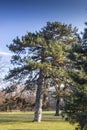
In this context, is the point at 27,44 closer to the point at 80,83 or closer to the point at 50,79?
the point at 50,79

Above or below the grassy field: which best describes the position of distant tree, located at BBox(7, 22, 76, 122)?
above

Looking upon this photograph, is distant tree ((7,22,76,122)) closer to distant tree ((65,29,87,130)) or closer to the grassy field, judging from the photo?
the grassy field

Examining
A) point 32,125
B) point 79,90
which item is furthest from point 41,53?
point 79,90

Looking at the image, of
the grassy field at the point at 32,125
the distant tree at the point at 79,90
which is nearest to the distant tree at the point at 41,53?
the grassy field at the point at 32,125

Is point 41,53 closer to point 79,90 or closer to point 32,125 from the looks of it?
point 32,125

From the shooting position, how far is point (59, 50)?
154 ft

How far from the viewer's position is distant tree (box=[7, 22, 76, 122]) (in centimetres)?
4688

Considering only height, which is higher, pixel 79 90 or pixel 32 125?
pixel 79 90

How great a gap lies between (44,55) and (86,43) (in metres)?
24.4

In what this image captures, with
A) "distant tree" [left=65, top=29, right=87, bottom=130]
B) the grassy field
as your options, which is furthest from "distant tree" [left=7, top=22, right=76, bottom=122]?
"distant tree" [left=65, top=29, right=87, bottom=130]

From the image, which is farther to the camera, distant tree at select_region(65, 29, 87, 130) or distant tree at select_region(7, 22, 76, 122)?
distant tree at select_region(7, 22, 76, 122)

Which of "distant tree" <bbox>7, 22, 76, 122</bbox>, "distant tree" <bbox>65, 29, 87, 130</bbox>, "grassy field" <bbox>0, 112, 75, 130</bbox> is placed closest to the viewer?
"distant tree" <bbox>65, 29, 87, 130</bbox>

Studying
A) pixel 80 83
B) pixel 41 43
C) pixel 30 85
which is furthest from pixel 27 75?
pixel 80 83

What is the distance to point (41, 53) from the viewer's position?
47625 millimetres
